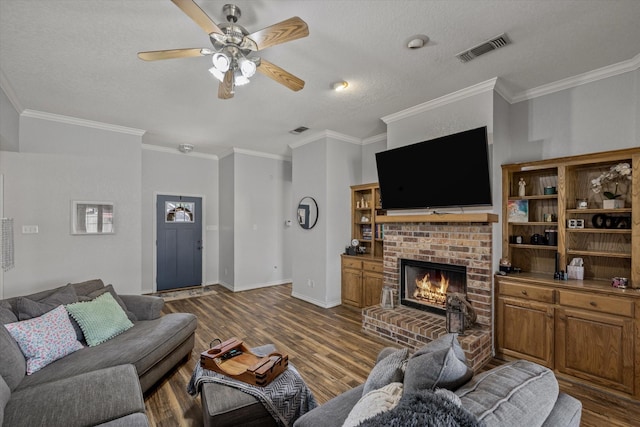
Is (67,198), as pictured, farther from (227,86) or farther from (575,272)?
(575,272)

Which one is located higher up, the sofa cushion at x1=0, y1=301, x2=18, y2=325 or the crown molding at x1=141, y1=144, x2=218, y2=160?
the crown molding at x1=141, y1=144, x2=218, y2=160

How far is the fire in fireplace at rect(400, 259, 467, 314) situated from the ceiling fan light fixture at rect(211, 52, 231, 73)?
2.95 metres

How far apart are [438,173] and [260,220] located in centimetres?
404

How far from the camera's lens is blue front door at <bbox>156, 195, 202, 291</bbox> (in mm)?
5820

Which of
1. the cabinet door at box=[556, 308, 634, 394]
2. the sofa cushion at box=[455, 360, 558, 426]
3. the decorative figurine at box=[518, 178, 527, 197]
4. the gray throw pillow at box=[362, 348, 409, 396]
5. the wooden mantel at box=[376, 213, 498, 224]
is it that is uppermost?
the decorative figurine at box=[518, 178, 527, 197]

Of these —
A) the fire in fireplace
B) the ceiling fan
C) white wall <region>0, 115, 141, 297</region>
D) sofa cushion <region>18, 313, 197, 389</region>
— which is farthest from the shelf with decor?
white wall <region>0, 115, 141, 297</region>

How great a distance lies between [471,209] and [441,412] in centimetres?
277

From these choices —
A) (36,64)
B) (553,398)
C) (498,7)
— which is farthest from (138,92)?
(553,398)

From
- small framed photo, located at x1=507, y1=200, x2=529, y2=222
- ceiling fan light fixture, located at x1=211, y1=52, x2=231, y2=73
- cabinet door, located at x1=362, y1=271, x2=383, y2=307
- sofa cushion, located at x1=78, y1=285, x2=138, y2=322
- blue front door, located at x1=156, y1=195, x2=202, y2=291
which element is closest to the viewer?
ceiling fan light fixture, located at x1=211, y1=52, x2=231, y2=73

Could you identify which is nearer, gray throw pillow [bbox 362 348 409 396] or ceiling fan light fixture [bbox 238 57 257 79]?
gray throw pillow [bbox 362 348 409 396]

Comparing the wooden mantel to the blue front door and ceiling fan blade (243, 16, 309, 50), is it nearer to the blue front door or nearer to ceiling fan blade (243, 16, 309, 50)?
ceiling fan blade (243, 16, 309, 50)

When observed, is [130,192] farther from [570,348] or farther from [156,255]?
[570,348]

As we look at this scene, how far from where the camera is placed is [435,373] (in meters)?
1.10

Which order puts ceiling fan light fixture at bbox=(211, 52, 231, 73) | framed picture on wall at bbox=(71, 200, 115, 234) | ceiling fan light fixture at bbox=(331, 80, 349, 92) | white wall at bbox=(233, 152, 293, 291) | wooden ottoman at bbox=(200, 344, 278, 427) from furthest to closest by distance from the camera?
white wall at bbox=(233, 152, 293, 291), framed picture on wall at bbox=(71, 200, 115, 234), ceiling fan light fixture at bbox=(331, 80, 349, 92), ceiling fan light fixture at bbox=(211, 52, 231, 73), wooden ottoman at bbox=(200, 344, 278, 427)
